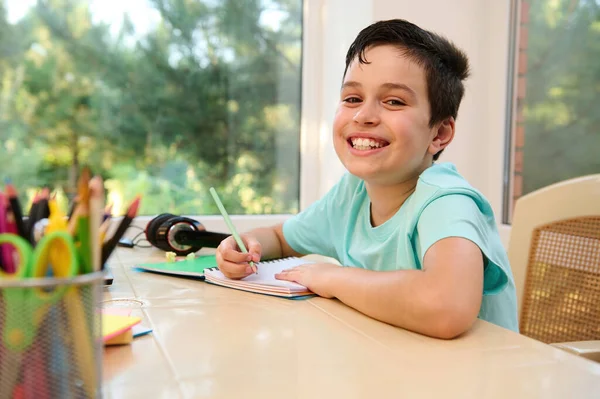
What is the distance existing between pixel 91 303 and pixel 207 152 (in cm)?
159

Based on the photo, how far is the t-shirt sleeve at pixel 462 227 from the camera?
31.2 inches

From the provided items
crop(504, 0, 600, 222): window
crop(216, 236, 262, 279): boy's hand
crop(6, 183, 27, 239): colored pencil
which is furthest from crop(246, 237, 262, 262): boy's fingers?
crop(504, 0, 600, 222): window

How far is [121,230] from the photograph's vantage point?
1.46ft

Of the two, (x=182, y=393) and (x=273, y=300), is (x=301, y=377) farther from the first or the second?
(x=273, y=300)

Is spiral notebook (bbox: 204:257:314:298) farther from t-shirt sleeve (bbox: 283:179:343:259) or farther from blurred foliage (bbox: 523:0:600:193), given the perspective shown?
blurred foliage (bbox: 523:0:600:193)

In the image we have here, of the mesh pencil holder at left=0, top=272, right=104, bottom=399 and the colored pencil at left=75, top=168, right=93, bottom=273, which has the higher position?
the colored pencil at left=75, top=168, right=93, bottom=273

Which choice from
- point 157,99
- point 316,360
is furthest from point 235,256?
point 157,99

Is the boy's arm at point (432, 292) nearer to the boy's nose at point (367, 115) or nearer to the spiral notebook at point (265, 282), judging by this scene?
the spiral notebook at point (265, 282)

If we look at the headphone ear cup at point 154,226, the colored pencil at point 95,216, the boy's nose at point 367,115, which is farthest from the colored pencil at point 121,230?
the headphone ear cup at point 154,226

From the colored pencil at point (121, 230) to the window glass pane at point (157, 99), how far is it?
4.37ft

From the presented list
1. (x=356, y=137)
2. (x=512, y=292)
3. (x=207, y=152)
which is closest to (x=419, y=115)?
(x=356, y=137)

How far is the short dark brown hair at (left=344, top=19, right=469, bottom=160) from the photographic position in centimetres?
106

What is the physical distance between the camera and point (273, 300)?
0.87m

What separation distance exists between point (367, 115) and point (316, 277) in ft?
1.01
